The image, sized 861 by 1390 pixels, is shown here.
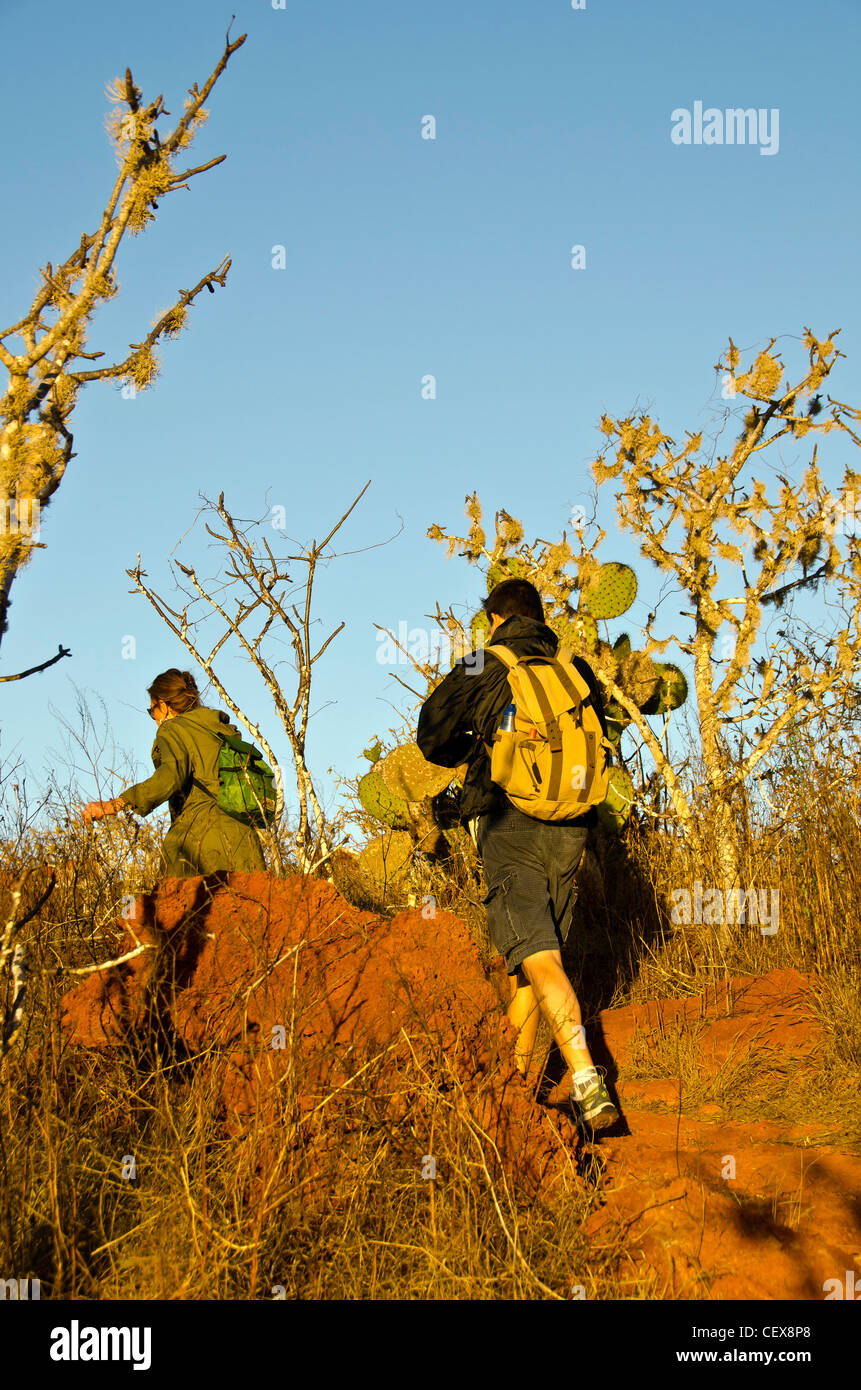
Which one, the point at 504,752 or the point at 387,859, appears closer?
the point at 504,752

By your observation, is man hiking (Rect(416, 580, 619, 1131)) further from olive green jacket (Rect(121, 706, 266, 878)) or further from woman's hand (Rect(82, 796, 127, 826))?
woman's hand (Rect(82, 796, 127, 826))

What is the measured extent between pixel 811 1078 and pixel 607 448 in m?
4.30

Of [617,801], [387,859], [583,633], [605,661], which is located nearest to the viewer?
[617,801]

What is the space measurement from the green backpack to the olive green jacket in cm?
3

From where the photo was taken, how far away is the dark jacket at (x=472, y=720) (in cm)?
356

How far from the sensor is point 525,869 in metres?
3.54

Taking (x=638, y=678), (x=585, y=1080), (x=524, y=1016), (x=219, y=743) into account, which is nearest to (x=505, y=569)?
(x=638, y=678)

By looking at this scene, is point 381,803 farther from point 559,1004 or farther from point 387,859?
point 559,1004

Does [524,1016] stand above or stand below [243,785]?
below

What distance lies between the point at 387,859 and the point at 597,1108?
11.7 ft

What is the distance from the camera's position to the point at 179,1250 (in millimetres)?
2521

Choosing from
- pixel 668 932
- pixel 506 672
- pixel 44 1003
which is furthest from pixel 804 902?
pixel 44 1003

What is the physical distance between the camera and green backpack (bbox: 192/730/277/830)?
452 cm

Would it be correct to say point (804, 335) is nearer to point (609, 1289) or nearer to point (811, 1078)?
point (811, 1078)
